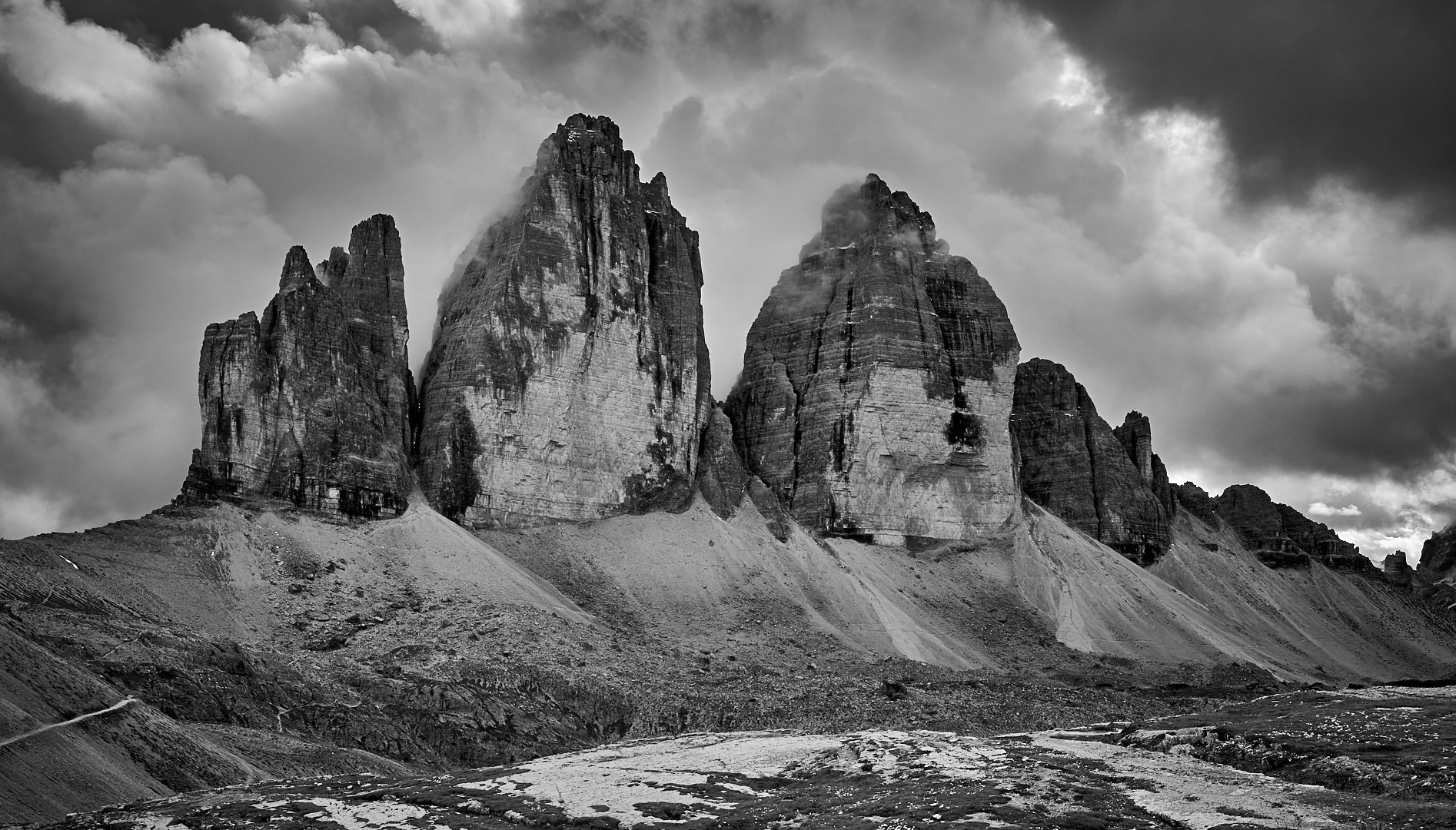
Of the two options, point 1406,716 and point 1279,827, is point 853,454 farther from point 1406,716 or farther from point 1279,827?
point 1279,827

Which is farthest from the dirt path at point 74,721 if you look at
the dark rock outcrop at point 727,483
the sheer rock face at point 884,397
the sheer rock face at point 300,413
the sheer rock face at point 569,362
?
the sheer rock face at point 884,397

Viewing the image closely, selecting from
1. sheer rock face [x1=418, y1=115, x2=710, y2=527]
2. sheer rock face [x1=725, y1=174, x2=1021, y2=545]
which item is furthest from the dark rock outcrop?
sheer rock face [x1=725, y1=174, x2=1021, y2=545]

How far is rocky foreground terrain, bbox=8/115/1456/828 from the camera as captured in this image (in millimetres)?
62031

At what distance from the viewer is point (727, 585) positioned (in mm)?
138500

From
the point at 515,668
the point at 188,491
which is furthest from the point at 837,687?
the point at 188,491

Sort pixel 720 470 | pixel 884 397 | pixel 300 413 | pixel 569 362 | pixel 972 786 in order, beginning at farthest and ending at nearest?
pixel 884 397 < pixel 720 470 < pixel 569 362 < pixel 300 413 < pixel 972 786

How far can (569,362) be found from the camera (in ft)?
483

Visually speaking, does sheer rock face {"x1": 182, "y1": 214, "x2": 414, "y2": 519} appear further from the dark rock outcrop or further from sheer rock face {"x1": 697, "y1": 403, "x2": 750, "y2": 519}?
the dark rock outcrop

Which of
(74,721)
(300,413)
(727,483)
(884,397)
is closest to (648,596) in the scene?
(727,483)

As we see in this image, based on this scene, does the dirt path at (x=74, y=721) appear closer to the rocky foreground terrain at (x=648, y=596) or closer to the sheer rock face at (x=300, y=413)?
the rocky foreground terrain at (x=648, y=596)

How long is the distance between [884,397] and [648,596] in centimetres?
4702

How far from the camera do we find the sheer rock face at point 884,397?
6580 inches

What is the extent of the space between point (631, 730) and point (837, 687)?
19.2m

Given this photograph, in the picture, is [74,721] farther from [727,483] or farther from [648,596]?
[727,483]
